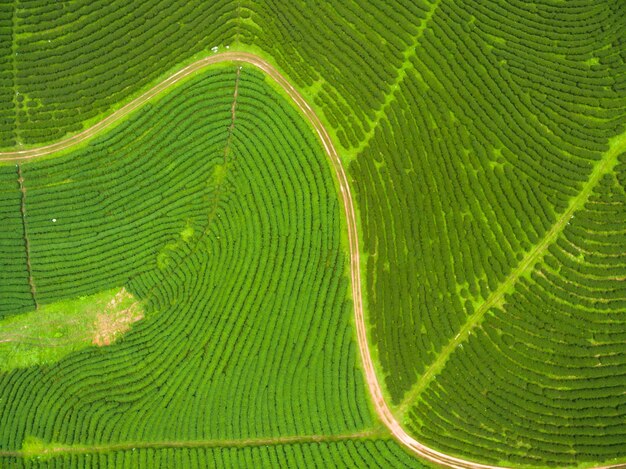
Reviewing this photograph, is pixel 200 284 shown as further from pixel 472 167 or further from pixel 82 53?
pixel 472 167

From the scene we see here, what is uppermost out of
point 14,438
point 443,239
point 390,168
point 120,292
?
point 390,168

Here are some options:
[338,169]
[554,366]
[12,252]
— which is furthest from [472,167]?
[12,252]

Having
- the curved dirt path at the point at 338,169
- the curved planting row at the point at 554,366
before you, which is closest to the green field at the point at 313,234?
the curved planting row at the point at 554,366

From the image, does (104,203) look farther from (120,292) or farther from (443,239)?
(443,239)

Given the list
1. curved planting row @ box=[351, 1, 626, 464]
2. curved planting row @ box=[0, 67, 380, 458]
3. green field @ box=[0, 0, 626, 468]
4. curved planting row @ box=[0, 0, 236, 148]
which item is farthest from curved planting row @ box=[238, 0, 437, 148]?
curved planting row @ box=[0, 0, 236, 148]

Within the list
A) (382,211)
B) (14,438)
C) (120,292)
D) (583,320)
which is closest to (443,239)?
(382,211)
